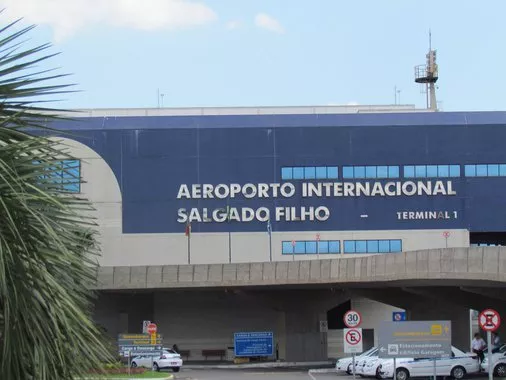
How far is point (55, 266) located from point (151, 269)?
4938 cm

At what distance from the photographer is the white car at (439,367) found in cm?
3600

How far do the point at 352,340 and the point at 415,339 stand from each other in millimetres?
2665

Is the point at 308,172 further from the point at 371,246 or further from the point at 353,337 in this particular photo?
the point at 353,337

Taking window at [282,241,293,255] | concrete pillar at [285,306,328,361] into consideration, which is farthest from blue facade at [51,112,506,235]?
concrete pillar at [285,306,328,361]

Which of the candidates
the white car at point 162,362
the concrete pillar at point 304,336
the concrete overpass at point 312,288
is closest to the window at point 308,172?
the concrete overpass at point 312,288

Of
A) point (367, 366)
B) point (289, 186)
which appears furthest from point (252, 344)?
point (289, 186)

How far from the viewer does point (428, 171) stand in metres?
71.8

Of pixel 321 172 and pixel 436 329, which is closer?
pixel 436 329

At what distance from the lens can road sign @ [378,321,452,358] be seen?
2911cm

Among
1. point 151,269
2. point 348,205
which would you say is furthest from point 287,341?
point 348,205

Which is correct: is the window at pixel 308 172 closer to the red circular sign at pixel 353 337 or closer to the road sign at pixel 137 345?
the road sign at pixel 137 345

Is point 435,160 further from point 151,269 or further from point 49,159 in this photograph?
point 49,159

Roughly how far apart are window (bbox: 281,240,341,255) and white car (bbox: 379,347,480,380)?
3249 cm

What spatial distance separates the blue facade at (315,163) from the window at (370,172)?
74mm
